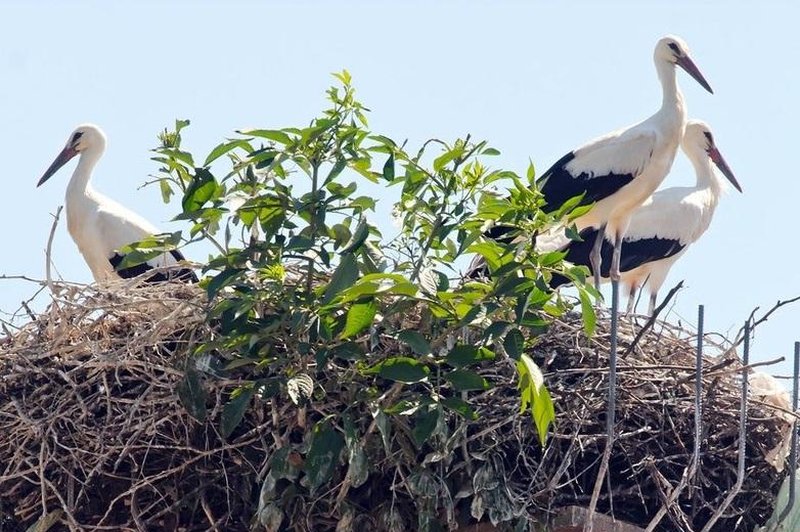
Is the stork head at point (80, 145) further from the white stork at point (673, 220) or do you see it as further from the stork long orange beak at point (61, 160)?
the white stork at point (673, 220)

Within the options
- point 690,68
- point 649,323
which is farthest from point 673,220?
point 649,323

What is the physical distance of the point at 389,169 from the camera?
579 cm

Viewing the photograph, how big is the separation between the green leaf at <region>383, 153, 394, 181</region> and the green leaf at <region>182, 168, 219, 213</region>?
1.64 ft

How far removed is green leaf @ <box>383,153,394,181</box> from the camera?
5.79 meters

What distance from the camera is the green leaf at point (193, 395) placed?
5.75m

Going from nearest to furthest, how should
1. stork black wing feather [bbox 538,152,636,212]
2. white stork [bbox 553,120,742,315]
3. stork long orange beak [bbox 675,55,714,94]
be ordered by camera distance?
stork black wing feather [bbox 538,152,636,212] → stork long orange beak [bbox 675,55,714,94] → white stork [bbox 553,120,742,315]

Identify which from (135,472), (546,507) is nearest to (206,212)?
(135,472)

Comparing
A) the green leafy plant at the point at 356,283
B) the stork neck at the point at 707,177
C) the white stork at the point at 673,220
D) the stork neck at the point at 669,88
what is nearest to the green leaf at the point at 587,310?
the green leafy plant at the point at 356,283

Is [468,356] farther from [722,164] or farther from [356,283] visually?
[722,164]

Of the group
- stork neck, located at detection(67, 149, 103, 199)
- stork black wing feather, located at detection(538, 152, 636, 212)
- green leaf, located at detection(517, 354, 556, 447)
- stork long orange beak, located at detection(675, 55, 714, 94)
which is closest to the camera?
green leaf, located at detection(517, 354, 556, 447)

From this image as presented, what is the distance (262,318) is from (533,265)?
83cm

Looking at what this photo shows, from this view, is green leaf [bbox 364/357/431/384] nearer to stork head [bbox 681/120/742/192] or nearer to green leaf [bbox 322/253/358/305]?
green leaf [bbox 322/253/358/305]

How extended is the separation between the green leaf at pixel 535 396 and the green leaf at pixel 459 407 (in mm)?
169

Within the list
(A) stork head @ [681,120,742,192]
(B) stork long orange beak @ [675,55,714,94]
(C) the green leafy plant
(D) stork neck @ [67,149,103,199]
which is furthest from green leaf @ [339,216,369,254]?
(A) stork head @ [681,120,742,192]
